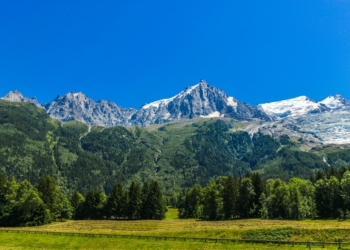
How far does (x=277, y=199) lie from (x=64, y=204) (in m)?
93.1

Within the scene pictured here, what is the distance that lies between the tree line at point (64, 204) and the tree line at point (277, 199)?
1033 inches

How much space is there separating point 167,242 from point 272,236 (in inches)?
915

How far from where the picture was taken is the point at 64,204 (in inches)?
5290

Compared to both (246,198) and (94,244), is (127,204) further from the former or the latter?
(94,244)

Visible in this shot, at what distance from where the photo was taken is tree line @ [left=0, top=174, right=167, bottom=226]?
104875mm

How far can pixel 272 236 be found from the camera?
64.5 metres

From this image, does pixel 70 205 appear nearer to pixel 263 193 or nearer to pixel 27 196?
pixel 27 196

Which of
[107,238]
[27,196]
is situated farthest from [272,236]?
[27,196]

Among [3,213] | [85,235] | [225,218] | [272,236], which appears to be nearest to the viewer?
[272,236]

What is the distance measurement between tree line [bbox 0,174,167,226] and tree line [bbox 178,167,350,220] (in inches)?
1033

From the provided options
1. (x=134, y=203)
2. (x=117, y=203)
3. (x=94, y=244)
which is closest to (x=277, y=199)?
(x=134, y=203)

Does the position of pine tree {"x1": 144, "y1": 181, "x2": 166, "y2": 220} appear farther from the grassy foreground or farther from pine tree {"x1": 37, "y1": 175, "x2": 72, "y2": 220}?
the grassy foreground

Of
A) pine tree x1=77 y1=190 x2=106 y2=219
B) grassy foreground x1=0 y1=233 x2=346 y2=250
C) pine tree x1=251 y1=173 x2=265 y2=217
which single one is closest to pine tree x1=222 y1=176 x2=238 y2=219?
pine tree x1=251 y1=173 x2=265 y2=217

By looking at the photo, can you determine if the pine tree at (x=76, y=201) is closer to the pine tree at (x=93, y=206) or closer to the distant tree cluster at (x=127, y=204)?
the distant tree cluster at (x=127, y=204)
